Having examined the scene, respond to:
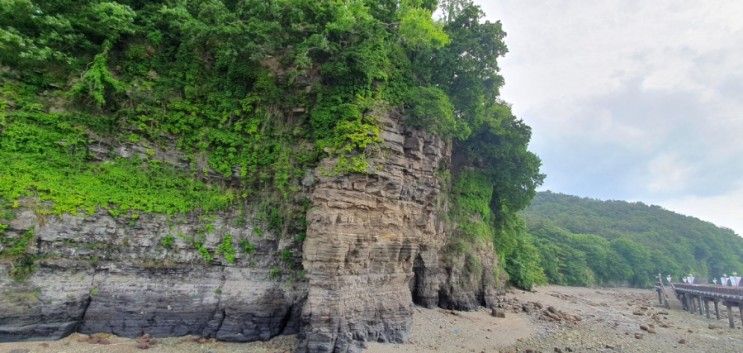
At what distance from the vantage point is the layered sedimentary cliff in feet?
44.5

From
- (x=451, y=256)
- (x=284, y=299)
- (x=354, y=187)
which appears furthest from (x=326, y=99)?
(x=451, y=256)

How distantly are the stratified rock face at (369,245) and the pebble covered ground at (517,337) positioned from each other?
4.54ft

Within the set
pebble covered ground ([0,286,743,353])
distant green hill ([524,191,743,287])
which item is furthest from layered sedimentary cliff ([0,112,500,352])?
distant green hill ([524,191,743,287])

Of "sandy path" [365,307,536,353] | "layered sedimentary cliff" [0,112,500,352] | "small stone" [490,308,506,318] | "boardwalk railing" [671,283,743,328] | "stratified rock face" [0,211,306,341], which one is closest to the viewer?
"stratified rock face" [0,211,306,341]

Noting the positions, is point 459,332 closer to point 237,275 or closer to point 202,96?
point 237,275

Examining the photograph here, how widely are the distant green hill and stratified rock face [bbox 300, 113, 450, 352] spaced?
45.6 metres

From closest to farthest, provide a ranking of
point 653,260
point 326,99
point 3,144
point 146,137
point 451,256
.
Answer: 1. point 3,144
2. point 146,137
3. point 326,99
4. point 451,256
5. point 653,260

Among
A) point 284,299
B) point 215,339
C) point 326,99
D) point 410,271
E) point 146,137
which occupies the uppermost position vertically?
A: point 326,99

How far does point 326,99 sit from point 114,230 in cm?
1045

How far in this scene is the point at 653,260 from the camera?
71.9 meters

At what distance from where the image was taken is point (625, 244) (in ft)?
233

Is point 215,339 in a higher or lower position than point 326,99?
lower

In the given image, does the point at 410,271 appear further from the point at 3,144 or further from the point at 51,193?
the point at 3,144

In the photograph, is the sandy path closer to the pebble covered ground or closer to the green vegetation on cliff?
the pebble covered ground
